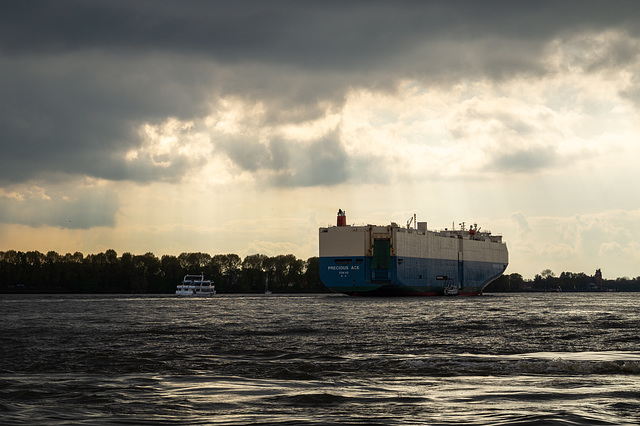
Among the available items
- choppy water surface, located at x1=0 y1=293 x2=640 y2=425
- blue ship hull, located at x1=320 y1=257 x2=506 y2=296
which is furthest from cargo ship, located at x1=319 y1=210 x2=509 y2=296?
choppy water surface, located at x1=0 y1=293 x2=640 y2=425

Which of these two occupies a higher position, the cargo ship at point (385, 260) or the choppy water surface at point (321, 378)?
the cargo ship at point (385, 260)

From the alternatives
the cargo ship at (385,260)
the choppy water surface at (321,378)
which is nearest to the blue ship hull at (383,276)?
the cargo ship at (385,260)

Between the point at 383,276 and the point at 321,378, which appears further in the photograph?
the point at 383,276

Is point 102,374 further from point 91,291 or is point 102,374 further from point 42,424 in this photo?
point 91,291

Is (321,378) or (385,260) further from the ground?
(385,260)

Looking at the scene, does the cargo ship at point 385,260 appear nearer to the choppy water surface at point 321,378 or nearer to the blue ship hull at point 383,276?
the blue ship hull at point 383,276

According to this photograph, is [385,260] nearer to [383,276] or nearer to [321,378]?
[383,276]

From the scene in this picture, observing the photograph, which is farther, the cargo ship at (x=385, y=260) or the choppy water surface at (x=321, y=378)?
the cargo ship at (x=385, y=260)

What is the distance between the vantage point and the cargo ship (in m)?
96.4

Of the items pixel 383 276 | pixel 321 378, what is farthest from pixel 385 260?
pixel 321 378

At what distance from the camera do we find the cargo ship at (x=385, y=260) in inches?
3797

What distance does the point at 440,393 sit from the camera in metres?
12.6

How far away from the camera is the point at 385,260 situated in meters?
96.3

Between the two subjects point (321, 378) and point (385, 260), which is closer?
point (321, 378)
